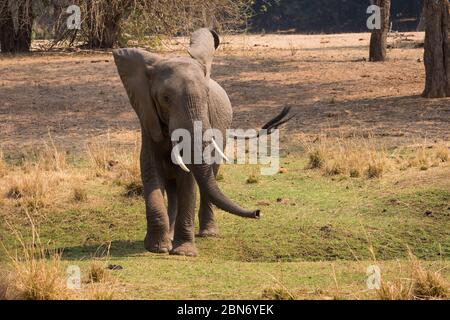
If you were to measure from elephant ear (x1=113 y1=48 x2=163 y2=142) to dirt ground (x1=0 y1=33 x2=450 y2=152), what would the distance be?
577cm

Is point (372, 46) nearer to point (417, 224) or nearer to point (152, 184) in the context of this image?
point (417, 224)

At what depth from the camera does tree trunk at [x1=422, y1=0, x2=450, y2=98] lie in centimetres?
1741

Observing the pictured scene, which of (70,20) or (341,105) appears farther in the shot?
(70,20)

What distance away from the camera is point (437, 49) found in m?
17.5

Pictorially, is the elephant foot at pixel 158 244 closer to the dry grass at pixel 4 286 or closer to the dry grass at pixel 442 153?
the dry grass at pixel 4 286

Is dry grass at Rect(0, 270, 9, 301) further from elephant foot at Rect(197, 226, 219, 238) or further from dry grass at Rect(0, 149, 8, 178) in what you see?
dry grass at Rect(0, 149, 8, 178)

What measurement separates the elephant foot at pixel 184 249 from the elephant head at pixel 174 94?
2.21 ft

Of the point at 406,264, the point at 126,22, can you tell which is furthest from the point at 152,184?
the point at 126,22

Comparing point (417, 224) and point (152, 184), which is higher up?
point (152, 184)

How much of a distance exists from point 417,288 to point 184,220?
2748mm

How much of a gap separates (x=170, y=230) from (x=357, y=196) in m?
2.59

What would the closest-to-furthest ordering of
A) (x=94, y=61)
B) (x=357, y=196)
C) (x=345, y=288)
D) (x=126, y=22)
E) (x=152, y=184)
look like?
1. (x=345, y=288)
2. (x=152, y=184)
3. (x=357, y=196)
4. (x=94, y=61)
5. (x=126, y=22)
